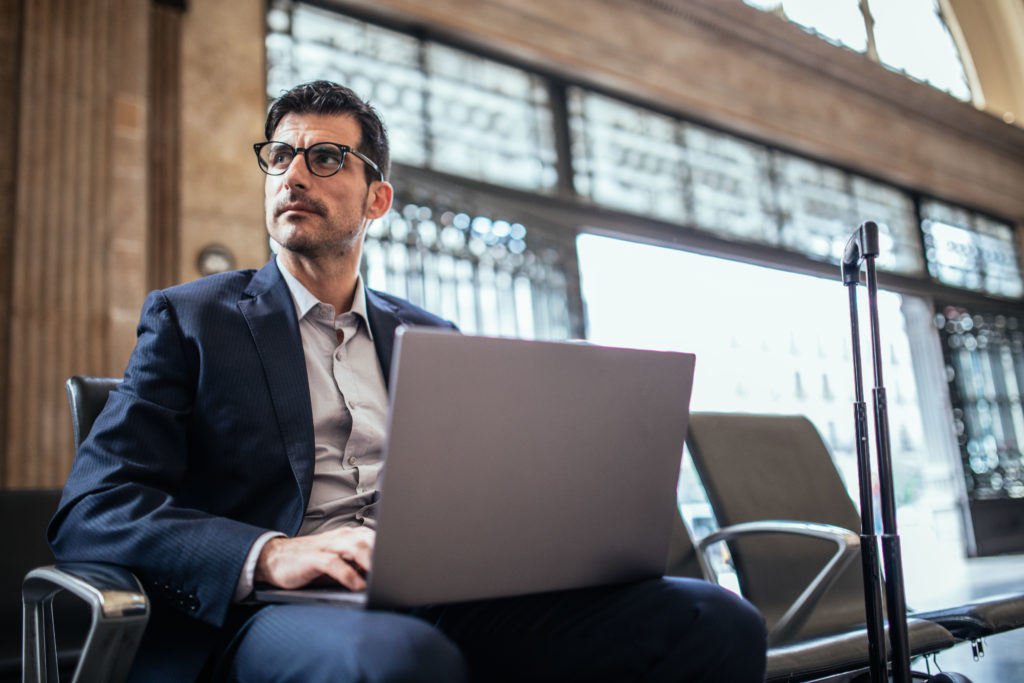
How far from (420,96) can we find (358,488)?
3.18m

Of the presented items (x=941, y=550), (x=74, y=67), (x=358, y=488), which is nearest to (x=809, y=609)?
(x=358, y=488)

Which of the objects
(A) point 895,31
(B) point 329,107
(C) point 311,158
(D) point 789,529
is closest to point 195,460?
(C) point 311,158

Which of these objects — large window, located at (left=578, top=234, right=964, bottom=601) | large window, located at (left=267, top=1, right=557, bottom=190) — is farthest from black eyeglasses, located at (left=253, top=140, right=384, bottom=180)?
large window, located at (left=578, top=234, right=964, bottom=601)

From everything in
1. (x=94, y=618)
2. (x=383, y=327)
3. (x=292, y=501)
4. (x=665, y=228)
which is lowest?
(x=94, y=618)

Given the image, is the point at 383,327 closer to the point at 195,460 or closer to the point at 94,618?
the point at 195,460

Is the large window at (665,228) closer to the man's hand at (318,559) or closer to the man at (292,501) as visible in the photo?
the man at (292,501)

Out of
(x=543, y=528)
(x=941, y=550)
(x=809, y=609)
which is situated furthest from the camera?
(x=941, y=550)

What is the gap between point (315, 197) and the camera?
4.92 feet

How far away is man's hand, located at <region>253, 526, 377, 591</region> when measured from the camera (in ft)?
3.04

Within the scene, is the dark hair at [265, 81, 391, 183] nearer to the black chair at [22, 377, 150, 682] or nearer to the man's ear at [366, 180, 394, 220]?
the man's ear at [366, 180, 394, 220]

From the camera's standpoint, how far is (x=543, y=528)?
92 centimetres

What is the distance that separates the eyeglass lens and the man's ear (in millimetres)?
130

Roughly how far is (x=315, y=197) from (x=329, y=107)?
183mm

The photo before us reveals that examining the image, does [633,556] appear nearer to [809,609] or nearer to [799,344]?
[809,609]
